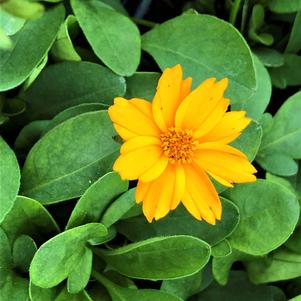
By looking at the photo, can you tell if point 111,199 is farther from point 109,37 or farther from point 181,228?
point 109,37

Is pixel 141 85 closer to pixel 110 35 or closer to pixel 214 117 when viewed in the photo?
pixel 110 35

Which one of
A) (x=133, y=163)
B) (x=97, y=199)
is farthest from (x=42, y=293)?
(x=133, y=163)

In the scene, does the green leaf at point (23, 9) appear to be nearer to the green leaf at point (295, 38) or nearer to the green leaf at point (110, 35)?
the green leaf at point (110, 35)

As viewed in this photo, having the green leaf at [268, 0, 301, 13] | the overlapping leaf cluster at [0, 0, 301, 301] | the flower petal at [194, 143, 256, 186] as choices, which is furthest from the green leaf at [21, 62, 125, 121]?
the green leaf at [268, 0, 301, 13]

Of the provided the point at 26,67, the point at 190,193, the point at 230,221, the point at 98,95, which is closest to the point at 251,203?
the point at 230,221

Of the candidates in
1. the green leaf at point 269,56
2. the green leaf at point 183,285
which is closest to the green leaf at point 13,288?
the green leaf at point 183,285

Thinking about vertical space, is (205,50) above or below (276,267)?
above
